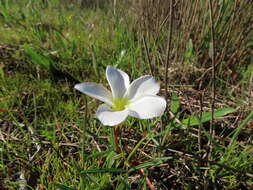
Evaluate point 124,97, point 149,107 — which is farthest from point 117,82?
point 149,107

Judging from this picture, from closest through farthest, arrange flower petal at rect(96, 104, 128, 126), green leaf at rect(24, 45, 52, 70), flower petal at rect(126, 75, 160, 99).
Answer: flower petal at rect(96, 104, 128, 126) < flower petal at rect(126, 75, 160, 99) < green leaf at rect(24, 45, 52, 70)

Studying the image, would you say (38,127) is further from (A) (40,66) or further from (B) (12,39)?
(B) (12,39)

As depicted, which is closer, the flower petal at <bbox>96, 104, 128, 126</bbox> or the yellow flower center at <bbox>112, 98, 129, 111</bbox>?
the flower petal at <bbox>96, 104, 128, 126</bbox>

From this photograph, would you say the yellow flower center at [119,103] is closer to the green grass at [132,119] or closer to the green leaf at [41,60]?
the green grass at [132,119]

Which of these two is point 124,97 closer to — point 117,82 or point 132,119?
point 117,82

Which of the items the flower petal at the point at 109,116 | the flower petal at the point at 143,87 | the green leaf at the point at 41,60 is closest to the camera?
the flower petal at the point at 109,116

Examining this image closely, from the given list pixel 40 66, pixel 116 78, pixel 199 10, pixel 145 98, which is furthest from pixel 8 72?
pixel 199 10

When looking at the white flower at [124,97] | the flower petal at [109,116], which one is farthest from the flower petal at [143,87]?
the flower petal at [109,116]

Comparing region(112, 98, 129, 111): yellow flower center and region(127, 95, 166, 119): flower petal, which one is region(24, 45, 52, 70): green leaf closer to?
region(112, 98, 129, 111): yellow flower center

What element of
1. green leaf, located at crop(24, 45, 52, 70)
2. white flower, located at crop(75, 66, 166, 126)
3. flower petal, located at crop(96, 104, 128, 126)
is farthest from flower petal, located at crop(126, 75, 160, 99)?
green leaf, located at crop(24, 45, 52, 70)
